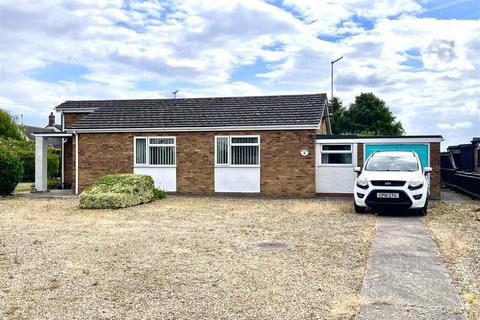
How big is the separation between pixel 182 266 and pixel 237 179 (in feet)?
39.6

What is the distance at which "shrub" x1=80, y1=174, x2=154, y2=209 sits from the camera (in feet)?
48.0

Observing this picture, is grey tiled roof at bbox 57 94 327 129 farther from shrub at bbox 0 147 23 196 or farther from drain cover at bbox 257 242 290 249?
drain cover at bbox 257 242 290 249

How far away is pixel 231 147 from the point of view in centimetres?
1908

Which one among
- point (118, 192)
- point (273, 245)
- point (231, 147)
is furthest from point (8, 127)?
point (273, 245)

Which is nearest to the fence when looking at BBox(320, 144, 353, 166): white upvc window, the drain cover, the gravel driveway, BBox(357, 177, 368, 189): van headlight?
BBox(320, 144, 353, 166): white upvc window

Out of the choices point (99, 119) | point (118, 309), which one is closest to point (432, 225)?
point (118, 309)

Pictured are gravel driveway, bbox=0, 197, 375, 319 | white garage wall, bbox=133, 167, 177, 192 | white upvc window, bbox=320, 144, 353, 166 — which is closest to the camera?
Result: gravel driveway, bbox=0, 197, 375, 319

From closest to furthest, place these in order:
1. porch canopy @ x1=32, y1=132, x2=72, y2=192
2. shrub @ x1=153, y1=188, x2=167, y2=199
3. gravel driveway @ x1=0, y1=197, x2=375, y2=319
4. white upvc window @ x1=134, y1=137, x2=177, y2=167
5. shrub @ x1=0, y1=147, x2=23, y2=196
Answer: gravel driveway @ x1=0, y1=197, x2=375, y2=319 → shrub @ x1=153, y1=188, x2=167, y2=199 → shrub @ x1=0, y1=147, x2=23, y2=196 → white upvc window @ x1=134, y1=137, x2=177, y2=167 → porch canopy @ x1=32, y1=132, x2=72, y2=192

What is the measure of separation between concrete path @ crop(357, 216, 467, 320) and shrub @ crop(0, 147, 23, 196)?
597 inches

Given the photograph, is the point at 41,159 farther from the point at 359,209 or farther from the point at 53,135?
the point at 359,209

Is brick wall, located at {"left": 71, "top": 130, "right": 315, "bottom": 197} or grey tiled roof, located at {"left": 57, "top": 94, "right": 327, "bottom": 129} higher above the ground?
grey tiled roof, located at {"left": 57, "top": 94, "right": 327, "bottom": 129}

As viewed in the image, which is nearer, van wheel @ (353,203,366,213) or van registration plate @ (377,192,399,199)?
van registration plate @ (377,192,399,199)

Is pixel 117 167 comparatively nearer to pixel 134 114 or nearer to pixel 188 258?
pixel 134 114

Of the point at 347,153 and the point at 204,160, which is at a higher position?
the point at 347,153
